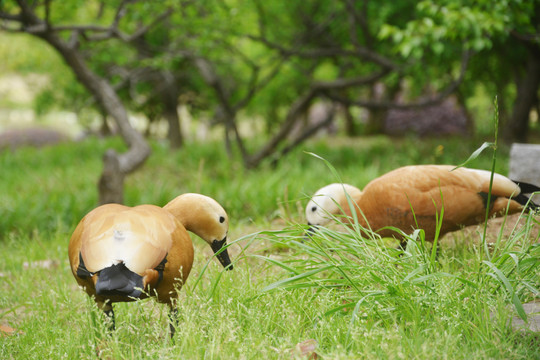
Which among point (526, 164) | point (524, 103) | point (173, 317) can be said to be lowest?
point (524, 103)

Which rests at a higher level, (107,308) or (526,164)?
(526,164)

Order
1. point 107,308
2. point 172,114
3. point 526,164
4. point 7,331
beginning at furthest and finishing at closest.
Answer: point 172,114 < point 526,164 < point 7,331 < point 107,308

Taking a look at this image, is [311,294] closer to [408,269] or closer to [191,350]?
[408,269]

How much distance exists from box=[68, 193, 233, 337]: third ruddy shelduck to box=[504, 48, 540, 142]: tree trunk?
7.17m

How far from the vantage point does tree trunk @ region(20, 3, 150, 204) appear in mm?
5324

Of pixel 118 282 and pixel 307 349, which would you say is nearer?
pixel 118 282

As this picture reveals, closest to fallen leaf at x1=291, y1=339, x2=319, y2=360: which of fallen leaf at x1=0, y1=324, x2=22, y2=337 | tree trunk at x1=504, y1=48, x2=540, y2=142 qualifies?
fallen leaf at x1=0, y1=324, x2=22, y2=337

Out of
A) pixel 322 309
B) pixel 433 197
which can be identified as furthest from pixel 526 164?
pixel 322 309

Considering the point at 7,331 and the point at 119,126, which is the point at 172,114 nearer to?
the point at 119,126

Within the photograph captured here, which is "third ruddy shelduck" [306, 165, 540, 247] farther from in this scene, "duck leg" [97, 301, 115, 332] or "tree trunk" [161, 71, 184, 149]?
"tree trunk" [161, 71, 184, 149]

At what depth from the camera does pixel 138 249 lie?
189 cm

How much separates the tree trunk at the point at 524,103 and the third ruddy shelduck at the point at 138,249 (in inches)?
282

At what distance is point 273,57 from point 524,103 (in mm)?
4377

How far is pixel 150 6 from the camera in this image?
20.3 feet
